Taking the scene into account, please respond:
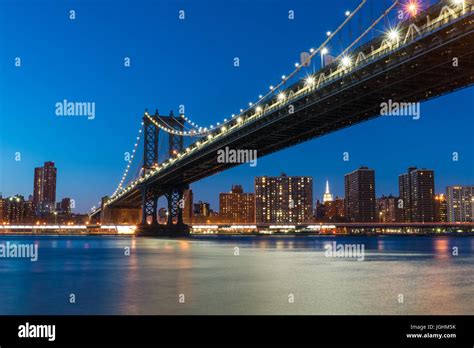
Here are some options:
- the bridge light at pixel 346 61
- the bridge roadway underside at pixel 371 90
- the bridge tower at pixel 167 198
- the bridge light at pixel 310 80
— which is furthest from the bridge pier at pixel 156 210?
the bridge light at pixel 346 61

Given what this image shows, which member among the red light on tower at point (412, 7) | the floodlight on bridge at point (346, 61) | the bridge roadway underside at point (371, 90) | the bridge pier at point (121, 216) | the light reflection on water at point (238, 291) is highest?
the red light on tower at point (412, 7)

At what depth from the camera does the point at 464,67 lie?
113ft

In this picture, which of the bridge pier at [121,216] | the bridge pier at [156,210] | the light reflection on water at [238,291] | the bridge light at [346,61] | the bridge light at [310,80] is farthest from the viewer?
the bridge pier at [121,216]

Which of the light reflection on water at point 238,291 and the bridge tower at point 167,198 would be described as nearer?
the light reflection on water at point 238,291

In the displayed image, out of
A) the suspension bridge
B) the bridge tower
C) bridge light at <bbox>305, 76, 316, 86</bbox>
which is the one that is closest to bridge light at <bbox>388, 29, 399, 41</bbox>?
the suspension bridge

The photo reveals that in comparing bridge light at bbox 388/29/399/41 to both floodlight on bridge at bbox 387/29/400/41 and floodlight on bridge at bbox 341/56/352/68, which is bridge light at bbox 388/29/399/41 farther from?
floodlight on bridge at bbox 341/56/352/68

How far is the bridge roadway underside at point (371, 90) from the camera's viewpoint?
31645 mm

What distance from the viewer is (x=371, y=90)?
40.0m

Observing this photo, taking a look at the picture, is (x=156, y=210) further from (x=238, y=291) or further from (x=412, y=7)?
(x=238, y=291)

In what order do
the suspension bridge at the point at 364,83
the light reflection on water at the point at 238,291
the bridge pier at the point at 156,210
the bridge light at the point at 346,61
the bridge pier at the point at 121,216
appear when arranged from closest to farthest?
the light reflection on water at the point at 238,291 → the suspension bridge at the point at 364,83 → the bridge light at the point at 346,61 → the bridge pier at the point at 156,210 → the bridge pier at the point at 121,216

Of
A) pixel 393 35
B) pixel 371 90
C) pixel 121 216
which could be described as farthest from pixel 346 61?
pixel 121 216

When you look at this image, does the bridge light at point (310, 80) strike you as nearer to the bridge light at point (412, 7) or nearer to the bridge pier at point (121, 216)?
the bridge light at point (412, 7)
